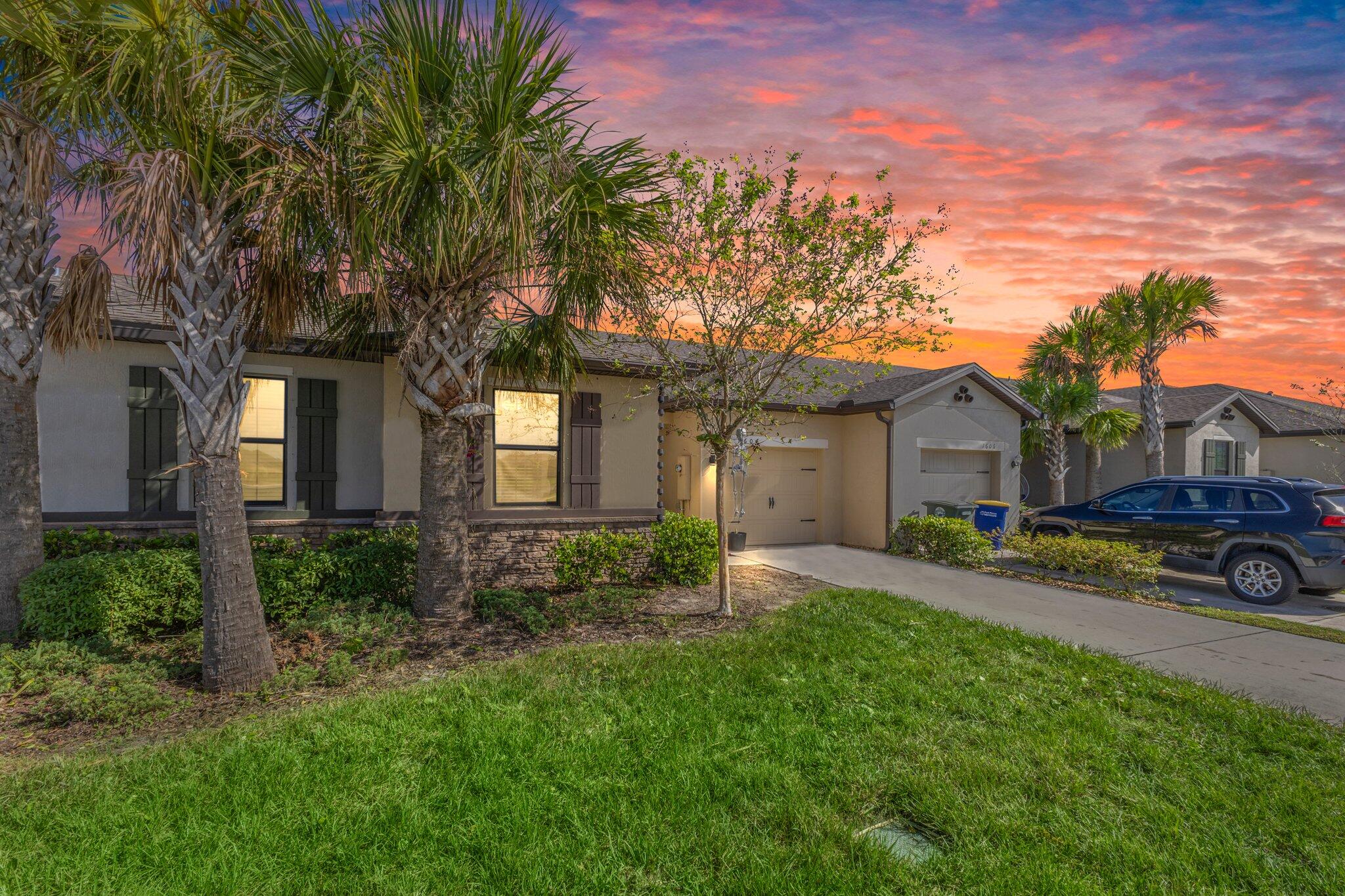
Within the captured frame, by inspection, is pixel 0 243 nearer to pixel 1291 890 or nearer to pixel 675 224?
pixel 675 224

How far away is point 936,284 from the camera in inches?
280

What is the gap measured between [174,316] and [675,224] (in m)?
4.78

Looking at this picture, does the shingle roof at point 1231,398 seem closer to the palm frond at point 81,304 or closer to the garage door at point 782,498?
the garage door at point 782,498

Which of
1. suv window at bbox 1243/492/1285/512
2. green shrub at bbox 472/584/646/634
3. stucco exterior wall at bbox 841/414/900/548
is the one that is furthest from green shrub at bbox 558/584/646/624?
suv window at bbox 1243/492/1285/512

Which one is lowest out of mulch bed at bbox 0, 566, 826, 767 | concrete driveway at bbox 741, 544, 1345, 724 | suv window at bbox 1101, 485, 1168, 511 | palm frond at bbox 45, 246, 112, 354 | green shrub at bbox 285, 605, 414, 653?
concrete driveway at bbox 741, 544, 1345, 724

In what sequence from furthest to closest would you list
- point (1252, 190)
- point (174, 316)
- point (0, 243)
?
point (1252, 190), point (0, 243), point (174, 316)

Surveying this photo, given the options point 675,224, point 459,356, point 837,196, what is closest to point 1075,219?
point 837,196

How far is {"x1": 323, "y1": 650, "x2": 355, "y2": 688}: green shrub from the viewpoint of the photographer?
5387 mm

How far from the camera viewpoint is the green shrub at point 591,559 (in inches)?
344

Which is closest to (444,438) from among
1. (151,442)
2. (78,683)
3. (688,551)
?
(78,683)

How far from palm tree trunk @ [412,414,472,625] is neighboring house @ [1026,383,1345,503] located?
20.6m

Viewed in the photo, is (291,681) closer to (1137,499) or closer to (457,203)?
(457,203)

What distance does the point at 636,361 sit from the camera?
1016 cm

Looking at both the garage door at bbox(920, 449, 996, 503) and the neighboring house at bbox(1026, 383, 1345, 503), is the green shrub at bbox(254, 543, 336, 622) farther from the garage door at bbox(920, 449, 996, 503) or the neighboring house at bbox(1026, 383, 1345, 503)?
the neighboring house at bbox(1026, 383, 1345, 503)
